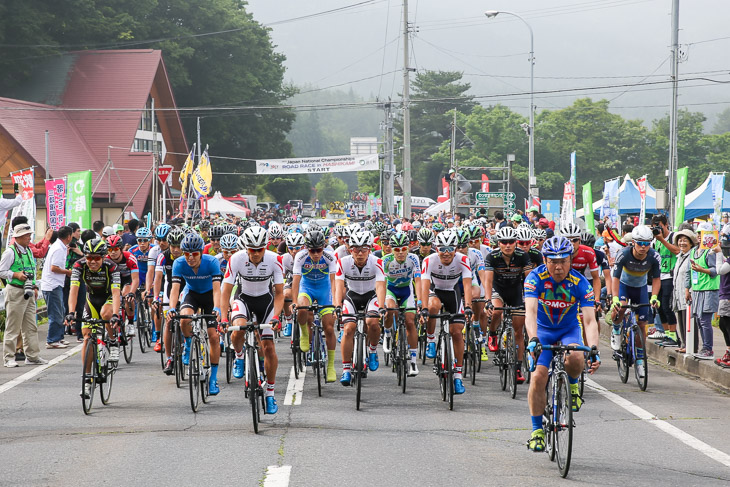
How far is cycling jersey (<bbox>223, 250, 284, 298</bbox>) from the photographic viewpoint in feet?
34.6

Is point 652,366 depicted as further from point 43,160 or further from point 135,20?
point 135,20

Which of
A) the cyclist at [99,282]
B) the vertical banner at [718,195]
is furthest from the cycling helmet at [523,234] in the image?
the vertical banner at [718,195]

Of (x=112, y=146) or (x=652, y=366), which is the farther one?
(x=112, y=146)

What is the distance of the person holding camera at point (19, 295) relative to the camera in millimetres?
14750

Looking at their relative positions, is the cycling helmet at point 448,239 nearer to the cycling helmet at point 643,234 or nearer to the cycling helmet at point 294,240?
the cycling helmet at point 643,234

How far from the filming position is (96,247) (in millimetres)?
11586

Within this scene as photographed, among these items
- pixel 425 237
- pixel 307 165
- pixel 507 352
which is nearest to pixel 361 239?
pixel 425 237

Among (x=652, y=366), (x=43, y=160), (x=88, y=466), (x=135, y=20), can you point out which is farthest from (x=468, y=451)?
(x=135, y=20)

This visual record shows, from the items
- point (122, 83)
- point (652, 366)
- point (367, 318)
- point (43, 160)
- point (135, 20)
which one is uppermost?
point (135, 20)

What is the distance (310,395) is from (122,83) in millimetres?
42678

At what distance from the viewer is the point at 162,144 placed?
5522 cm

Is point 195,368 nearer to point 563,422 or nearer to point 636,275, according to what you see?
point 563,422

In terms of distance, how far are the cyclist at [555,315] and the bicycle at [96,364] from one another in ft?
16.6

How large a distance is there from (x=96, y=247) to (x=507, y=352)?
17.0ft
